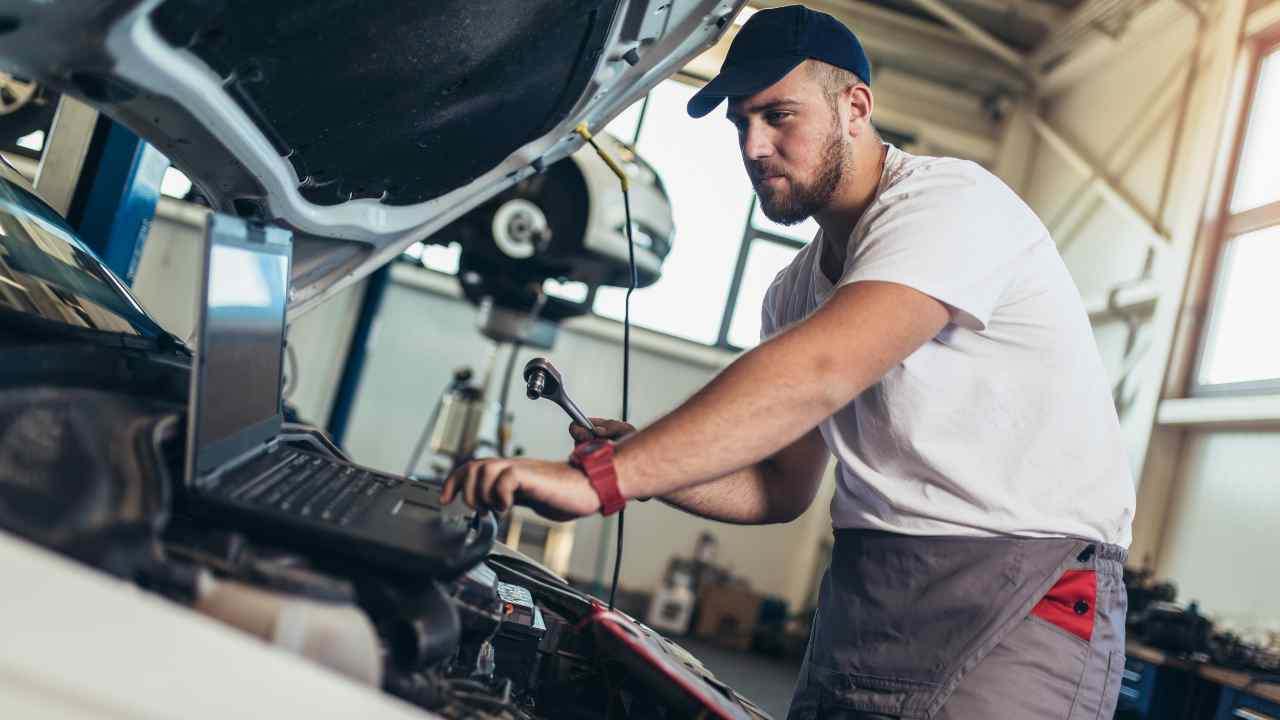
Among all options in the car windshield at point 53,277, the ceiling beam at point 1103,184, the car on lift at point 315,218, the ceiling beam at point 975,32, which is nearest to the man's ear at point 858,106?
the car on lift at point 315,218

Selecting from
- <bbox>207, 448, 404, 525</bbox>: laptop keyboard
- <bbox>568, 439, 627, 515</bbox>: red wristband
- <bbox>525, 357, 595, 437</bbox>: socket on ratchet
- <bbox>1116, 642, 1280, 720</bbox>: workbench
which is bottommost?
<bbox>1116, 642, 1280, 720</bbox>: workbench

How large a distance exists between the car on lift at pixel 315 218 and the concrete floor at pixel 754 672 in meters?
3.80

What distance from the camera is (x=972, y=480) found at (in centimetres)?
134

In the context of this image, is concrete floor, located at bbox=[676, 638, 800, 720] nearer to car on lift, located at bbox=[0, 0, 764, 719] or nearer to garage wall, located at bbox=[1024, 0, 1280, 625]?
garage wall, located at bbox=[1024, 0, 1280, 625]

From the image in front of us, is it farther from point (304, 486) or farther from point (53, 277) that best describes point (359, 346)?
point (304, 486)

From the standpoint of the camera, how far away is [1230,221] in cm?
569

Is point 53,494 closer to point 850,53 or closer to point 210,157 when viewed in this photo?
point 210,157

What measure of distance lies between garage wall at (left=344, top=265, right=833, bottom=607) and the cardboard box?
22.8 inches

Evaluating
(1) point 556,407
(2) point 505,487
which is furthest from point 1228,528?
(2) point 505,487

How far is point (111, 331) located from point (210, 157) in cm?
24

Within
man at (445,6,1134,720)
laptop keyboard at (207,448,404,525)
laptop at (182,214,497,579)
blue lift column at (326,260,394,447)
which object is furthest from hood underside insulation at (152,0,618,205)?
blue lift column at (326,260,394,447)

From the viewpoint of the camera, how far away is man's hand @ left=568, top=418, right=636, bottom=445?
1442 millimetres

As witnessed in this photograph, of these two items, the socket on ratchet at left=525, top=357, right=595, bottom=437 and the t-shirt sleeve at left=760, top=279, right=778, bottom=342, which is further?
the t-shirt sleeve at left=760, top=279, right=778, bottom=342

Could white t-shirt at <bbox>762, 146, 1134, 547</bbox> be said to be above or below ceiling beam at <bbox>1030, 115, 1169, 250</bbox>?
below
